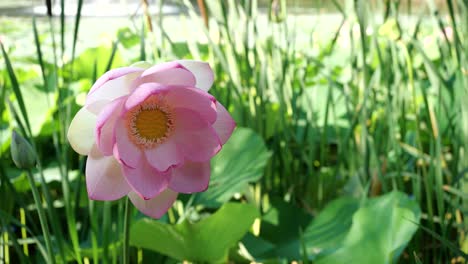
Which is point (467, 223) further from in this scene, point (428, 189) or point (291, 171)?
point (291, 171)

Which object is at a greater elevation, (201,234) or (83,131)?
(83,131)

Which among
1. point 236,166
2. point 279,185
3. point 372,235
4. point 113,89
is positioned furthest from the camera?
point 279,185

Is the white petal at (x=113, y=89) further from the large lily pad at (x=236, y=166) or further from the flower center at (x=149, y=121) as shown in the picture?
the large lily pad at (x=236, y=166)

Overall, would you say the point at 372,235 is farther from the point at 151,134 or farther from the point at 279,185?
the point at 279,185

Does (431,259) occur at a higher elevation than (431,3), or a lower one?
lower

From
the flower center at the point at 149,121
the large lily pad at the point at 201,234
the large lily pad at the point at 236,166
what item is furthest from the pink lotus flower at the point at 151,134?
the large lily pad at the point at 236,166

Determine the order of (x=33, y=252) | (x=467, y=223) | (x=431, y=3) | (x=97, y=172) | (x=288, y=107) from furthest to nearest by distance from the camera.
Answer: (x=288, y=107) → (x=33, y=252) → (x=431, y=3) → (x=467, y=223) → (x=97, y=172)

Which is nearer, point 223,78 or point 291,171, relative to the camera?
point 291,171

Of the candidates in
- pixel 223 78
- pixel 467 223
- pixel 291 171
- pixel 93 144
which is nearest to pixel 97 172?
pixel 93 144

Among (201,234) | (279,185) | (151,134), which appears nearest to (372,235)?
(201,234)
